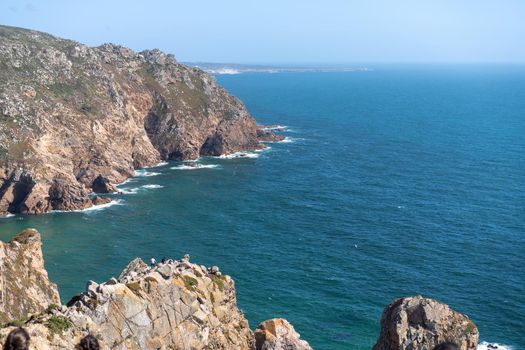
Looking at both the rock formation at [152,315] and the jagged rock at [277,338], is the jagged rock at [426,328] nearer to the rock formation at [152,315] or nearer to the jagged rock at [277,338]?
the rock formation at [152,315]

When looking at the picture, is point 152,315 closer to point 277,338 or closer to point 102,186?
point 277,338

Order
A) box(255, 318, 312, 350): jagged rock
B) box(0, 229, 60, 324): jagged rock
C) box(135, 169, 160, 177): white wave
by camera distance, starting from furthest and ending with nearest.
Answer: box(135, 169, 160, 177): white wave < box(255, 318, 312, 350): jagged rock < box(0, 229, 60, 324): jagged rock

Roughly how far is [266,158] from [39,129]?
67512mm

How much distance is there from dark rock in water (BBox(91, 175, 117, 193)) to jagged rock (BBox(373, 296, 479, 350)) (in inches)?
4115

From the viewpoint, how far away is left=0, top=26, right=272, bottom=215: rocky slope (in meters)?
124

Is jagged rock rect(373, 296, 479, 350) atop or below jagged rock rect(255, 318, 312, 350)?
atop

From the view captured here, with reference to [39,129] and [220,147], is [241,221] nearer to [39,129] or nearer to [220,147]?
[39,129]

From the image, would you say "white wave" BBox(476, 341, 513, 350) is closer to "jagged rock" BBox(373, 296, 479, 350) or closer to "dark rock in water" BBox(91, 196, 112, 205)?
"jagged rock" BBox(373, 296, 479, 350)

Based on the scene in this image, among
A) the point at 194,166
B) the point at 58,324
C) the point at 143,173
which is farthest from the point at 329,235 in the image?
the point at 58,324

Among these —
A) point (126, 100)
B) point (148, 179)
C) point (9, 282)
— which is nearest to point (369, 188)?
point (148, 179)

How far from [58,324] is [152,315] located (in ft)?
24.2

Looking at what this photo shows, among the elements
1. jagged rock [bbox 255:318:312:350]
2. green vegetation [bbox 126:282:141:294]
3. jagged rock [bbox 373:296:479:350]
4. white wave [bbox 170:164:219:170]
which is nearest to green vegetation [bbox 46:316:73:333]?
green vegetation [bbox 126:282:141:294]

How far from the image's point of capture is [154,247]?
4008 inches

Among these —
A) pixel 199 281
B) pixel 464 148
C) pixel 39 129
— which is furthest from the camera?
pixel 464 148
